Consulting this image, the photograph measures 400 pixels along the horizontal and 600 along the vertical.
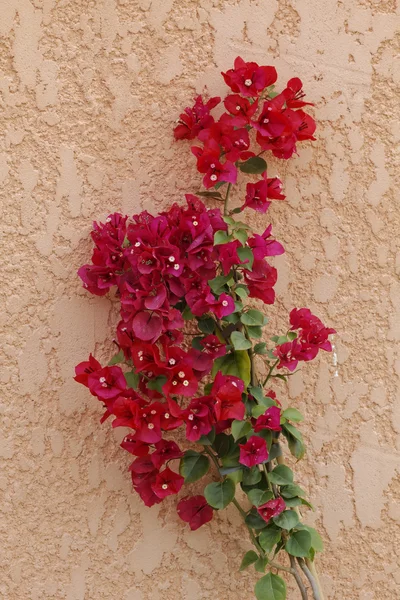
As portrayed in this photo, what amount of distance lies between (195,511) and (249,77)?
1.15 meters

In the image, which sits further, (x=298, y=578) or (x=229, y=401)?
(x=298, y=578)

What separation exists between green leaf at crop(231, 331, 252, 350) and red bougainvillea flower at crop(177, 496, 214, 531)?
453mm

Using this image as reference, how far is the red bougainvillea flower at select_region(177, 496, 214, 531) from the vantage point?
5.58 feet

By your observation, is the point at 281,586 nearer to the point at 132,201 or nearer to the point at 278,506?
the point at 278,506

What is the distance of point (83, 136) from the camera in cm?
173

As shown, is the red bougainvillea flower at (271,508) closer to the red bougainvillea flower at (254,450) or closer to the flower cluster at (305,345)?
the red bougainvillea flower at (254,450)

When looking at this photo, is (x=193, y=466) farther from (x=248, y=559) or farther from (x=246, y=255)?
(x=246, y=255)

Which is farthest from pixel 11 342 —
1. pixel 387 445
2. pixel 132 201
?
pixel 387 445

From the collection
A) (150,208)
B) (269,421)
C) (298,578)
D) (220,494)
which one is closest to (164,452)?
(220,494)

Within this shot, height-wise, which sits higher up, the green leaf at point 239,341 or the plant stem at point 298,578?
the green leaf at point 239,341

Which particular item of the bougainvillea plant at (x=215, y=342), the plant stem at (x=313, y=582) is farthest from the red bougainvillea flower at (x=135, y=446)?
the plant stem at (x=313, y=582)

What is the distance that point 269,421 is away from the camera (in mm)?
1572

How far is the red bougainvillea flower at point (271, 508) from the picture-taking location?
1.57 meters

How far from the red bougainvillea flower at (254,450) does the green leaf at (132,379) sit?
0.30 m
